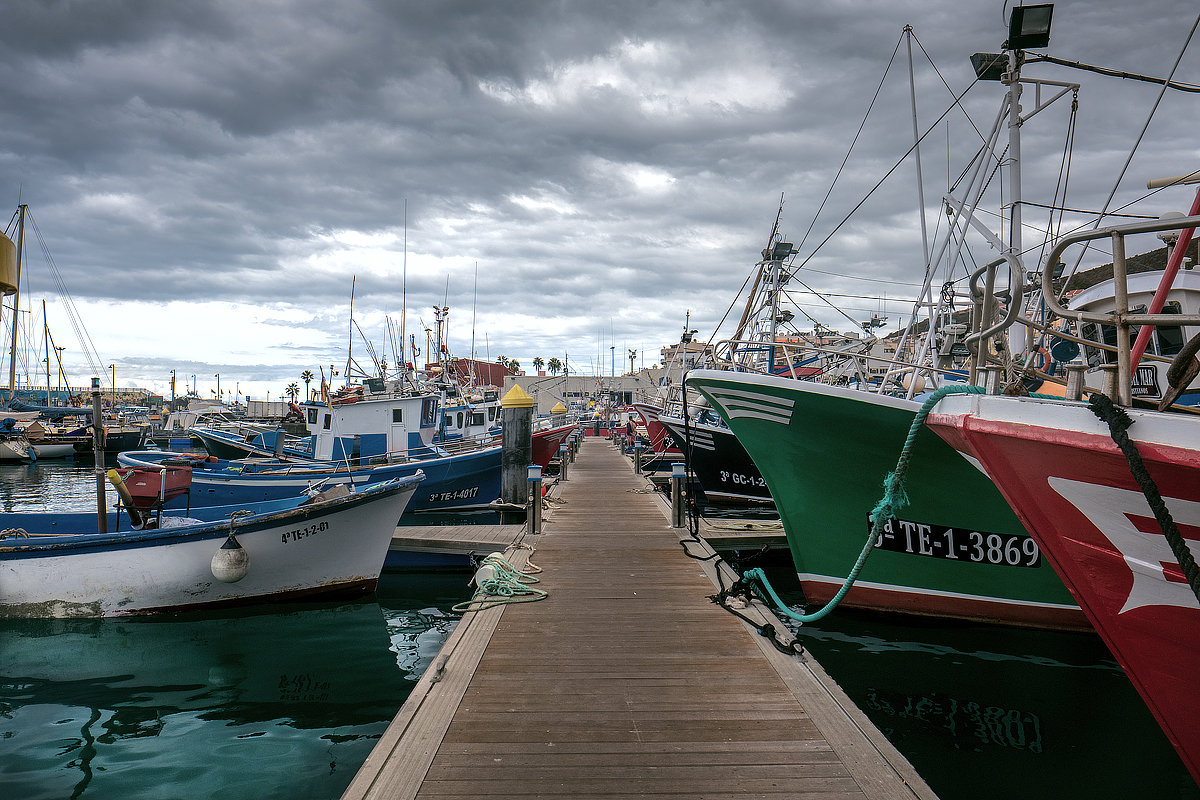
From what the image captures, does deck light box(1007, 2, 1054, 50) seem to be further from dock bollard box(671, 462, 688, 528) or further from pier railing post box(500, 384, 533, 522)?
pier railing post box(500, 384, 533, 522)

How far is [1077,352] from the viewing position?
286 inches

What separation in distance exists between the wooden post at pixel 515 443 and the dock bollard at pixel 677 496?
12.3 feet

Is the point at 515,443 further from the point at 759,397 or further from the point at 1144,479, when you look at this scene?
the point at 1144,479

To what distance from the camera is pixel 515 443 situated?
13953 millimetres

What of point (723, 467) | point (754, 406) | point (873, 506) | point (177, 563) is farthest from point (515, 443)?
point (873, 506)

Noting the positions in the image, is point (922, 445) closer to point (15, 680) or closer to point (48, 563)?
point (15, 680)

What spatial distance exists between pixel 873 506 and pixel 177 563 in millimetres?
8302

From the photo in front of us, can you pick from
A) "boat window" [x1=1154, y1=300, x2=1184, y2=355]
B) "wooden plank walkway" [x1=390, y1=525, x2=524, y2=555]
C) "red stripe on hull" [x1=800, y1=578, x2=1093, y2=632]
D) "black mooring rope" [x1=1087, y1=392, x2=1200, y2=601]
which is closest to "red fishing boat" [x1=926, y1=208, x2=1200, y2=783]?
"black mooring rope" [x1=1087, y1=392, x2=1200, y2=601]

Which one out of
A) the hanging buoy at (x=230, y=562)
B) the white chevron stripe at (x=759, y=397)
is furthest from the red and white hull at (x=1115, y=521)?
the hanging buoy at (x=230, y=562)

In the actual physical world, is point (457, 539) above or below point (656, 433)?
below

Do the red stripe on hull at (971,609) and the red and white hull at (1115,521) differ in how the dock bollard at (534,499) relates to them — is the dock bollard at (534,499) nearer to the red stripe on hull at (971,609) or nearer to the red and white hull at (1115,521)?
the red stripe on hull at (971,609)

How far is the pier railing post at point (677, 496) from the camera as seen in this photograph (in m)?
10.9

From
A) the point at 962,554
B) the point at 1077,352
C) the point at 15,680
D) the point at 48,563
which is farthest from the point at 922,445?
the point at 48,563

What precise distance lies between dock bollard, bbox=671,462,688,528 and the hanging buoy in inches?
244
